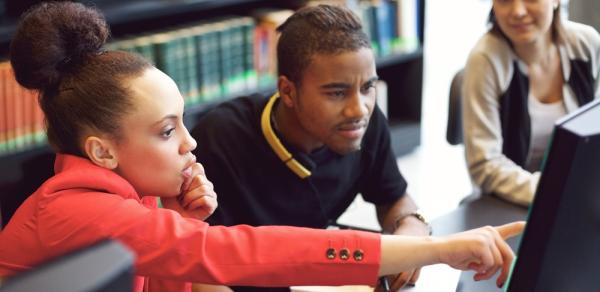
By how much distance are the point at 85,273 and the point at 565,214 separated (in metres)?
0.58

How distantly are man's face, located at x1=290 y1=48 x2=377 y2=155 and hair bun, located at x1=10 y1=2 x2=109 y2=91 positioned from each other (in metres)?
0.55

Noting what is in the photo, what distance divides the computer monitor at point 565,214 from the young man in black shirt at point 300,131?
2.29 ft

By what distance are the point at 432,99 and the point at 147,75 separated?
11.4ft

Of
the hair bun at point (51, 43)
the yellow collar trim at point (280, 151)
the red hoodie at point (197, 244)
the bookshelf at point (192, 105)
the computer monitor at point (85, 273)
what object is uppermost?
the computer monitor at point (85, 273)

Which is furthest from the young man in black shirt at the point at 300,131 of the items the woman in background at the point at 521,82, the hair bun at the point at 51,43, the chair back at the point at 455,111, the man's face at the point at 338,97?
the hair bun at the point at 51,43

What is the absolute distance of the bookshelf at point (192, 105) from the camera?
2.65m

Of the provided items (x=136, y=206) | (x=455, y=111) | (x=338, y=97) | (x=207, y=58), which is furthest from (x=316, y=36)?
(x=207, y=58)

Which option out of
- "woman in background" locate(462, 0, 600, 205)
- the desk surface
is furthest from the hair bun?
"woman in background" locate(462, 0, 600, 205)

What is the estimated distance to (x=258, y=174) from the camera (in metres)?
1.67

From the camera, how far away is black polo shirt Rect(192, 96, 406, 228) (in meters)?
1.65

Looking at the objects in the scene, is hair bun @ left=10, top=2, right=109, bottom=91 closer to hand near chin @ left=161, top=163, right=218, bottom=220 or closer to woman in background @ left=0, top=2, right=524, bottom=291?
woman in background @ left=0, top=2, right=524, bottom=291

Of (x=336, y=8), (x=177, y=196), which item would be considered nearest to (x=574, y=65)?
(x=336, y=8)

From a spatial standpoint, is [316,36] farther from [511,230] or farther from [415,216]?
[511,230]

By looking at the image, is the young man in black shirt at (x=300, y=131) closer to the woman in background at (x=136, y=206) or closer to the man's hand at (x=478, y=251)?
the woman in background at (x=136, y=206)
